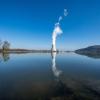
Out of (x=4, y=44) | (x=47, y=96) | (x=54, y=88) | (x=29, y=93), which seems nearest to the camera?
(x=47, y=96)

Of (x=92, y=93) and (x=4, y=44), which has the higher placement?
(x=4, y=44)

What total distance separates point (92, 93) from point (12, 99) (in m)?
8.19

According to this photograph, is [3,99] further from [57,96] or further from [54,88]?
[54,88]

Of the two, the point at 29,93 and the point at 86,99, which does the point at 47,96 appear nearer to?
the point at 29,93

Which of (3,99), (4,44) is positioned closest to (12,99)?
(3,99)

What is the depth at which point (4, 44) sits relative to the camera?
162 meters

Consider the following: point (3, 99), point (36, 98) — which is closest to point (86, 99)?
point (36, 98)

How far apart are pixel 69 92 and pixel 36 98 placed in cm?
397

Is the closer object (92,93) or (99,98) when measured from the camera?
(99,98)

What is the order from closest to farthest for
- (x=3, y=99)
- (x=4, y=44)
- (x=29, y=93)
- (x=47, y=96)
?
1. (x=3, y=99)
2. (x=47, y=96)
3. (x=29, y=93)
4. (x=4, y=44)

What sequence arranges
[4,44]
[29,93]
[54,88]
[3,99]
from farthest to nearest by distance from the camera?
[4,44] < [54,88] < [29,93] < [3,99]

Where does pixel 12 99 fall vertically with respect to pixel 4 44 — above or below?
below

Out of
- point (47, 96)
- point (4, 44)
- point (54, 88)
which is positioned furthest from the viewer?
point (4, 44)

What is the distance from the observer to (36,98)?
1501 centimetres
